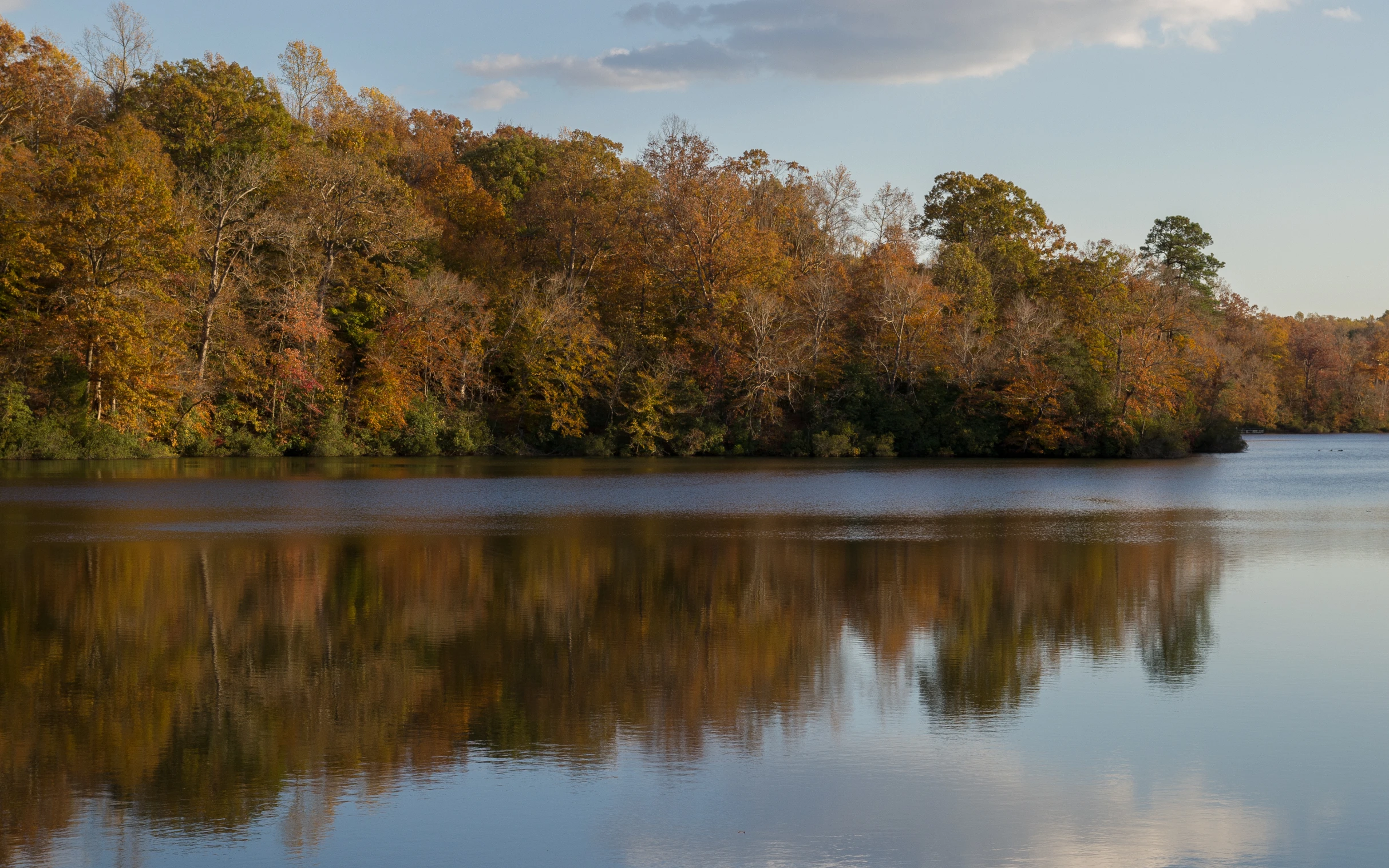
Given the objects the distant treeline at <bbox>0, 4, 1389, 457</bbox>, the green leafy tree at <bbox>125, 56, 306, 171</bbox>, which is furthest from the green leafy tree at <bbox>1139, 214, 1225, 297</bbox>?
the green leafy tree at <bbox>125, 56, 306, 171</bbox>

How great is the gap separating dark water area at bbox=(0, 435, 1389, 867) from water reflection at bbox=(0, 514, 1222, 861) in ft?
0.16

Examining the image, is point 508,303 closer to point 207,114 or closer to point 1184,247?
point 207,114

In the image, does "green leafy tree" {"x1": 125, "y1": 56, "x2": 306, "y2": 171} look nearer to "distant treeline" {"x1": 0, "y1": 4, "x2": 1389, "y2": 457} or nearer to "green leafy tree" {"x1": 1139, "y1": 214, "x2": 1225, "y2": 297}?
"distant treeline" {"x1": 0, "y1": 4, "x2": 1389, "y2": 457}

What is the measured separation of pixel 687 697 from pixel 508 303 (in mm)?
47825

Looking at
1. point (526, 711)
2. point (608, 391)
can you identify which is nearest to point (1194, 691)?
point (526, 711)

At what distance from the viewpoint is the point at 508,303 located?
55.7 meters

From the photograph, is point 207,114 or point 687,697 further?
point 207,114

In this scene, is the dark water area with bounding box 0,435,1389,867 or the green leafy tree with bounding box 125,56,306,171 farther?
the green leafy tree with bounding box 125,56,306,171

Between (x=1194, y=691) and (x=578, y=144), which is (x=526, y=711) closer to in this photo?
(x=1194, y=691)

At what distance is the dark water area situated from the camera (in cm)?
650

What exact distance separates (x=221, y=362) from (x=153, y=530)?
27483 millimetres

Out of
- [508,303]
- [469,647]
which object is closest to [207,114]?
[508,303]

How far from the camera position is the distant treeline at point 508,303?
134 ft

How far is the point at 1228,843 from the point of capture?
636cm
